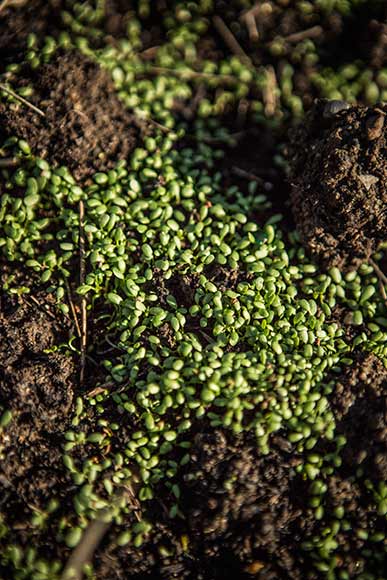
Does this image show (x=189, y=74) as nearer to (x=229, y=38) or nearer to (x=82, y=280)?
(x=229, y=38)

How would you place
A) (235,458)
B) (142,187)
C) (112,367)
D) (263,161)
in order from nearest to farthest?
(235,458)
(112,367)
(142,187)
(263,161)

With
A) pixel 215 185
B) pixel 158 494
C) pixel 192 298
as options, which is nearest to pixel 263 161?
pixel 215 185

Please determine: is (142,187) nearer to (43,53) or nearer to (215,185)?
(215,185)

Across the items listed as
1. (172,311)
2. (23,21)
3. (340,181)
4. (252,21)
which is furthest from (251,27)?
(172,311)

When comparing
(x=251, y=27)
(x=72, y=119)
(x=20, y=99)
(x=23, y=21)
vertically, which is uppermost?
(x=23, y=21)

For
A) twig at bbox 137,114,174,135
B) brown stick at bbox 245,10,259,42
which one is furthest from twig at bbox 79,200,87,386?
brown stick at bbox 245,10,259,42
